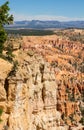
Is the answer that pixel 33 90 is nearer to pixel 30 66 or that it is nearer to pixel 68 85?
pixel 30 66

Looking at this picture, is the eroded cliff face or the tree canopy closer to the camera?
the eroded cliff face

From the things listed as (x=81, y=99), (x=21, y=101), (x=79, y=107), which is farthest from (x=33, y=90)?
(x=81, y=99)

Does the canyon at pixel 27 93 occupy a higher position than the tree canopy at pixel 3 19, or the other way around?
the tree canopy at pixel 3 19

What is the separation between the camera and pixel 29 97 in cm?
2769

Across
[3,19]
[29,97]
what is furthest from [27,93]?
[3,19]

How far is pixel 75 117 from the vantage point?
93750 millimetres

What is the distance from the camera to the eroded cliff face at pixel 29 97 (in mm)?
24797

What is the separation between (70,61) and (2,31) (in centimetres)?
16819

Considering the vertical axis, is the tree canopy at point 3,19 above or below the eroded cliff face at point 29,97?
above

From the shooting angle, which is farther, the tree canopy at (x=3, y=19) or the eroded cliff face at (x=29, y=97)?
the tree canopy at (x=3, y=19)

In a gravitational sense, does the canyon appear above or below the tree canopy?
below

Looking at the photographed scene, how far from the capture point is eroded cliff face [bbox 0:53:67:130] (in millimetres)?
24797

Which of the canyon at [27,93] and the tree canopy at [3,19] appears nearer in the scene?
the canyon at [27,93]

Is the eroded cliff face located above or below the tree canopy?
below
